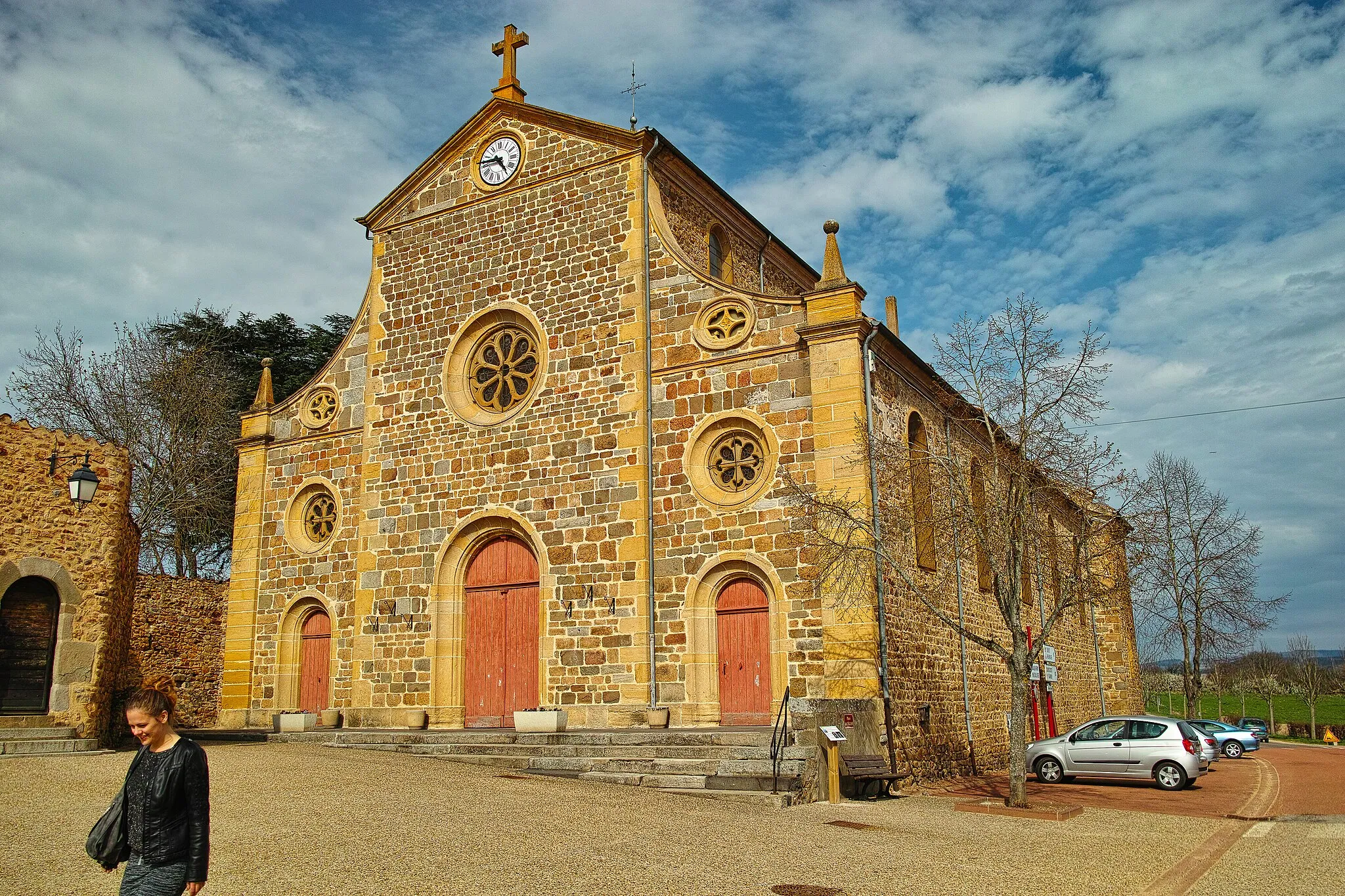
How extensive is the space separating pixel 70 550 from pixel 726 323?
10697mm

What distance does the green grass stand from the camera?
2566 inches

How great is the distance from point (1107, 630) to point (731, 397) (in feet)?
74.2

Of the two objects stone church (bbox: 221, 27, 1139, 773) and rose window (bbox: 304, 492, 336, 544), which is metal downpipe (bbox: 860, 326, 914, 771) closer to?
stone church (bbox: 221, 27, 1139, 773)

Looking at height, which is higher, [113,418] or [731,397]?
[113,418]

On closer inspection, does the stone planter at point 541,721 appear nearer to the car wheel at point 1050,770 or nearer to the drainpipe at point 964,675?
the drainpipe at point 964,675

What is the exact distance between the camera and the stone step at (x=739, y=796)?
12711 mm

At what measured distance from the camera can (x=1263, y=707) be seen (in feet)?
241

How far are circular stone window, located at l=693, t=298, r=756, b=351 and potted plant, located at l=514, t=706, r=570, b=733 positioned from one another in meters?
6.68

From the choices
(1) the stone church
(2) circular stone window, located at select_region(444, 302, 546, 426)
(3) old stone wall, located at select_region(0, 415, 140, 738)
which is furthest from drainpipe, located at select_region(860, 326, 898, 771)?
(3) old stone wall, located at select_region(0, 415, 140, 738)

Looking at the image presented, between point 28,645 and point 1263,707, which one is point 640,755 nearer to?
point 28,645

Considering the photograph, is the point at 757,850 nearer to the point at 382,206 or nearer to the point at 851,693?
the point at 851,693

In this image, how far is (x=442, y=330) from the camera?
2072 cm

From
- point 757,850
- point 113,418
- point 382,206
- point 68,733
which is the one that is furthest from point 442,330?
point 113,418

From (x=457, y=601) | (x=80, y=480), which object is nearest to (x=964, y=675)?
(x=457, y=601)
